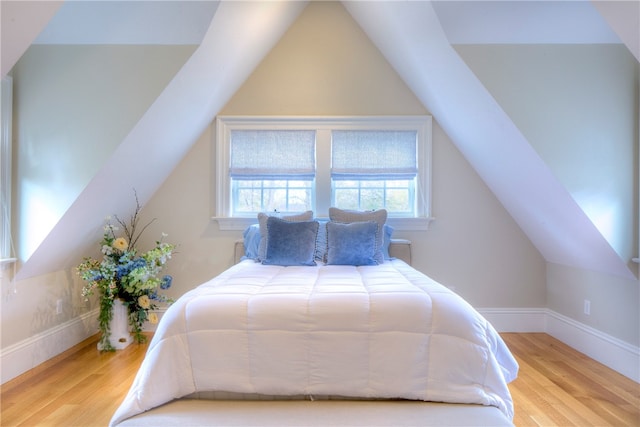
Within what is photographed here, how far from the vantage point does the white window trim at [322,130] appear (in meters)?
3.47

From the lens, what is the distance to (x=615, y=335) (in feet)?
8.49

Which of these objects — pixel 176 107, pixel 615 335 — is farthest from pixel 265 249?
pixel 615 335

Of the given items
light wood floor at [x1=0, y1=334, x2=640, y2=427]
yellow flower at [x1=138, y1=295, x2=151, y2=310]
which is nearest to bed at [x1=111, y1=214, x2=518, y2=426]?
light wood floor at [x1=0, y1=334, x2=640, y2=427]

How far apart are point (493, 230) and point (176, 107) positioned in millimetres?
2852

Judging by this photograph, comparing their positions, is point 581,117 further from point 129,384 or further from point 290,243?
point 129,384

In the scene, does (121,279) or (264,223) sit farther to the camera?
(264,223)

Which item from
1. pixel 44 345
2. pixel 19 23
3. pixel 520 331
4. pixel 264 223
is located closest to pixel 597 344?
pixel 520 331

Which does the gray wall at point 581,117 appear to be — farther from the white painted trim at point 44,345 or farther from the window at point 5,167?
the white painted trim at point 44,345

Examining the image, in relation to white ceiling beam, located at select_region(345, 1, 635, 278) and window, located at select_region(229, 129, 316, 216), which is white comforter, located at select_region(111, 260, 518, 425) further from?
window, located at select_region(229, 129, 316, 216)

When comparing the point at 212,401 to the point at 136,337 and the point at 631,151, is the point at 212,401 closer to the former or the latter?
the point at 136,337

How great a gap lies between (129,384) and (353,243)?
5.57ft

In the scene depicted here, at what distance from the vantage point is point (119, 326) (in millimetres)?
2947

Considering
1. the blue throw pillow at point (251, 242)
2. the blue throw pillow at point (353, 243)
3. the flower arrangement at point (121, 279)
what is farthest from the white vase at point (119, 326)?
the blue throw pillow at point (353, 243)

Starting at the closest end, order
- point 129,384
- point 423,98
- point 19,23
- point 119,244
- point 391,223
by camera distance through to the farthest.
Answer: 1. point 19,23
2. point 129,384
3. point 119,244
4. point 423,98
5. point 391,223
